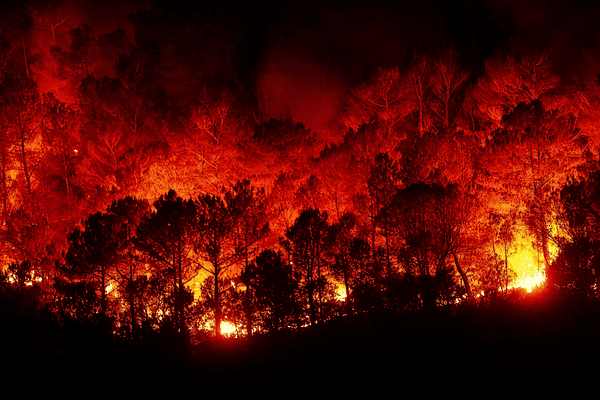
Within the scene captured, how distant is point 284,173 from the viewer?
21.0 m

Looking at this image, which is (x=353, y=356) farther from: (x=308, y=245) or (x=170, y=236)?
(x=170, y=236)

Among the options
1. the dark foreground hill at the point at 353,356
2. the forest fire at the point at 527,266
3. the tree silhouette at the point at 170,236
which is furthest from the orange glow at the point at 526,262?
the tree silhouette at the point at 170,236

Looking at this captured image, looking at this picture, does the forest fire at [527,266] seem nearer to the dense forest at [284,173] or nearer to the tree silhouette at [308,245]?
the dense forest at [284,173]

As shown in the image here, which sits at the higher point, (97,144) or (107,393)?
(97,144)

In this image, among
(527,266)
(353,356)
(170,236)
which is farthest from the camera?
(527,266)

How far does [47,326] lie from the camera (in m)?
10.5

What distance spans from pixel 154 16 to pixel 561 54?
22.5 metres

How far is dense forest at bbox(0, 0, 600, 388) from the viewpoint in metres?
15.6

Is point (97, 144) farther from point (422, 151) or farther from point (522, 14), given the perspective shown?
point (522, 14)

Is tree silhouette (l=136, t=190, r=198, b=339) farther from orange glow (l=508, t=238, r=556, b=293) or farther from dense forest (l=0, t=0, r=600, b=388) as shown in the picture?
orange glow (l=508, t=238, r=556, b=293)

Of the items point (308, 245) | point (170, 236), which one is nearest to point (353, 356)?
point (308, 245)

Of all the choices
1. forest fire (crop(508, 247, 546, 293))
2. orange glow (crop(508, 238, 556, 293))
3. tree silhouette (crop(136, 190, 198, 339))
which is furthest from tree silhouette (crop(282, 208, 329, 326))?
orange glow (crop(508, 238, 556, 293))

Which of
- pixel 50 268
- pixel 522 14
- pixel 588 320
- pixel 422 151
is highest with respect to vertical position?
pixel 522 14

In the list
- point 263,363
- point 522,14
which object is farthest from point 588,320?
point 522,14
